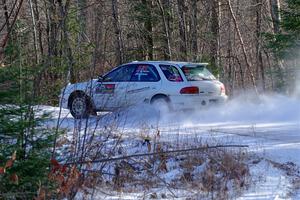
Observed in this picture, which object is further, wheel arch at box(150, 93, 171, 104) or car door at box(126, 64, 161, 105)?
car door at box(126, 64, 161, 105)

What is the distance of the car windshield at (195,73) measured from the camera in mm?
16609

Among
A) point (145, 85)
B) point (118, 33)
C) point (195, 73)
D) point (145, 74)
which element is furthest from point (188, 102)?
point (118, 33)

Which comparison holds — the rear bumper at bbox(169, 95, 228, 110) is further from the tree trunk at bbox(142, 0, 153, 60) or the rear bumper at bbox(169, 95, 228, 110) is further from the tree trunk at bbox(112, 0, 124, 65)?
the tree trunk at bbox(142, 0, 153, 60)

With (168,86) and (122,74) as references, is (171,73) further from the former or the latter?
(122,74)

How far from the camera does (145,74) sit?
17.0 metres

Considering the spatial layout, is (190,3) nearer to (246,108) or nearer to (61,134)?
(246,108)

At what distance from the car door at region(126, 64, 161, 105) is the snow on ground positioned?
0.37 m

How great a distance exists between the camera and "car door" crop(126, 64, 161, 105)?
54.4 ft

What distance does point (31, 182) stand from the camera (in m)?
6.95

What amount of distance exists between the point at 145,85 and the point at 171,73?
0.75 m

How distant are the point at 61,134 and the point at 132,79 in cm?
956

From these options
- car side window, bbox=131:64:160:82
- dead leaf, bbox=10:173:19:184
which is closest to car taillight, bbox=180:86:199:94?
car side window, bbox=131:64:160:82

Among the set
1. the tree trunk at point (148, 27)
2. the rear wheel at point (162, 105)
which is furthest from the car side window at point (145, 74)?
the tree trunk at point (148, 27)

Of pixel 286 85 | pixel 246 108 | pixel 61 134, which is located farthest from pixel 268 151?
pixel 286 85
